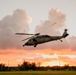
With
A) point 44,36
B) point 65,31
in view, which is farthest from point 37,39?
point 65,31

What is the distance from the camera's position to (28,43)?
3354 inches

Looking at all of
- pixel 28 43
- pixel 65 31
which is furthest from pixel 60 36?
pixel 28 43

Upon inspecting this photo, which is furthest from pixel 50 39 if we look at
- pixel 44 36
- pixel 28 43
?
pixel 28 43

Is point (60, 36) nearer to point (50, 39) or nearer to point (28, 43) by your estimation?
point (50, 39)

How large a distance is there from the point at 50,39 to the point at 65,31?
4.94 metres

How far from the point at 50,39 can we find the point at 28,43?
25.3 feet

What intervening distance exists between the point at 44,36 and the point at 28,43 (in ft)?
21.0

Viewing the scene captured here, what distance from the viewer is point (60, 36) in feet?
265

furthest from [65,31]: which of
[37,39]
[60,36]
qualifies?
[37,39]

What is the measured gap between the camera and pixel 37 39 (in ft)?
271

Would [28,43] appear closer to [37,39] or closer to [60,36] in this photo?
[37,39]

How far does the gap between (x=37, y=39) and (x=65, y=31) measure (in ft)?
28.0

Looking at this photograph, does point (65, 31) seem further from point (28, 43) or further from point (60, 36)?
point (28, 43)

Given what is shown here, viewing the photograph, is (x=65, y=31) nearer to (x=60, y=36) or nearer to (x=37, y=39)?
(x=60, y=36)
